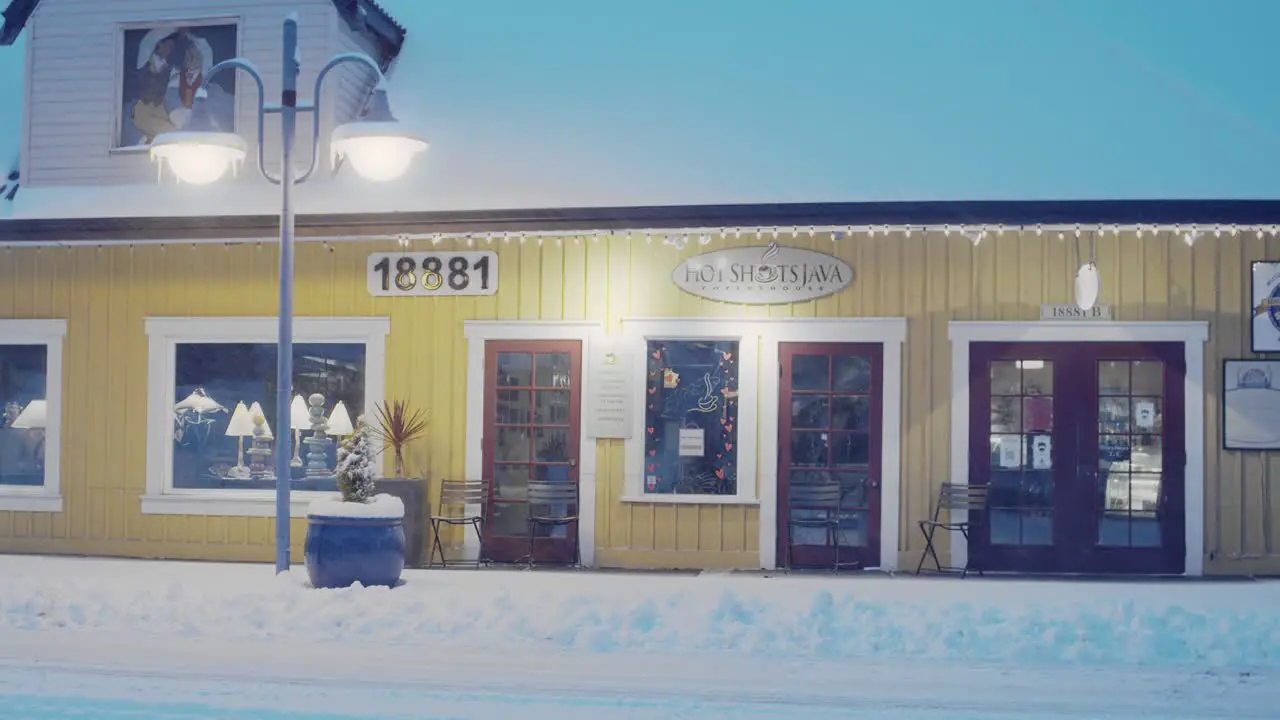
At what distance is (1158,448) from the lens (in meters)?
12.3

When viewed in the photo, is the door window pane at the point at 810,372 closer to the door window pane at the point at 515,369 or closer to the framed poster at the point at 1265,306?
the door window pane at the point at 515,369

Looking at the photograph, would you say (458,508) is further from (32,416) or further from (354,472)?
(32,416)

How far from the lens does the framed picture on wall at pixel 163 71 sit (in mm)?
14320

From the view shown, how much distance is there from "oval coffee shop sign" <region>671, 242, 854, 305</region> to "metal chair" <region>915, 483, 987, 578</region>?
2157 millimetres

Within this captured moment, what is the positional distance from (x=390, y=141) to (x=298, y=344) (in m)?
4.42

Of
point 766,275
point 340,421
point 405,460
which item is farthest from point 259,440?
point 766,275

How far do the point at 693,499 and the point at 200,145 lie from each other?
557 centimetres

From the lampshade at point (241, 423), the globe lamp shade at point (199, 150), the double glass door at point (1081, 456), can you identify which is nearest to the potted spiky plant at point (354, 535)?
the globe lamp shade at point (199, 150)

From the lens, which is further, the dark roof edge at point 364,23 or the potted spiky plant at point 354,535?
the dark roof edge at point 364,23

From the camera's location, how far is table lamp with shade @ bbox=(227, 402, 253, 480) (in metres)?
13.6

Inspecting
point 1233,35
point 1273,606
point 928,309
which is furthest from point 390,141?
point 1233,35

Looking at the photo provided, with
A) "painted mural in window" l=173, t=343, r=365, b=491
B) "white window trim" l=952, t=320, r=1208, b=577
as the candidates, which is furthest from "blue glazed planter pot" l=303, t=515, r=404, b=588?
"white window trim" l=952, t=320, r=1208, b=577

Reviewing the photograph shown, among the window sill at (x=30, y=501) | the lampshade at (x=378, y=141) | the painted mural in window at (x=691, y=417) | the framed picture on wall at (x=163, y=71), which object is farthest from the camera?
the framed picture on wall at (x=163, y=71)

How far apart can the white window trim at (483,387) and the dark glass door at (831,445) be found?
1.82 metres
